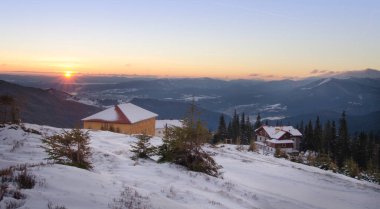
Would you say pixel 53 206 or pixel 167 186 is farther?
pixel 167 186

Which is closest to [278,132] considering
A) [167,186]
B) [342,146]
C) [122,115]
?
[342,146]

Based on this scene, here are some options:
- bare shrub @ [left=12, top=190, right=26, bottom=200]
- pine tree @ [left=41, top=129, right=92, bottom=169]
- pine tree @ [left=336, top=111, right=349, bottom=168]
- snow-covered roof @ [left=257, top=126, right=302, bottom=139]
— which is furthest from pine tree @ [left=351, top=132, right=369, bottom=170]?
bare shrub @ [left=12, top=190, right=26, bottom=200]

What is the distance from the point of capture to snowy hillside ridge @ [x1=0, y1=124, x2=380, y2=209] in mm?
7742

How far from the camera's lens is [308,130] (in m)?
91.1

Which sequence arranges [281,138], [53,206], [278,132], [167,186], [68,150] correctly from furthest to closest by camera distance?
[278,132], [281,138], [68,150], [167,186], [53,206]

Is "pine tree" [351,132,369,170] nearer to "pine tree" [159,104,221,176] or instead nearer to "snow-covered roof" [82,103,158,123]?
"snow-covered roof" [82,103,158,123]

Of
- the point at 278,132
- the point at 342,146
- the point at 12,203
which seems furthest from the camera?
the point at 278,132

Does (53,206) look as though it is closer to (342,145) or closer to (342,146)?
(342,146)

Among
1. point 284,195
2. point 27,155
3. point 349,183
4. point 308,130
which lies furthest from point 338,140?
point 27,155

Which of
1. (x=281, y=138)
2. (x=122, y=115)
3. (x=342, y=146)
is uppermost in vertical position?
(x=122, y=115)

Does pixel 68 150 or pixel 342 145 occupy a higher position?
pixel 68 150

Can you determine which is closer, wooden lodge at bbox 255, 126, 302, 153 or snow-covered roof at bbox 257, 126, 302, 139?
wooden lodge at bbox 255, 126, 302, 153

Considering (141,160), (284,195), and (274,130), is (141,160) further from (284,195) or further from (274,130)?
(274,130)

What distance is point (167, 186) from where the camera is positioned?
11211 millimetres
